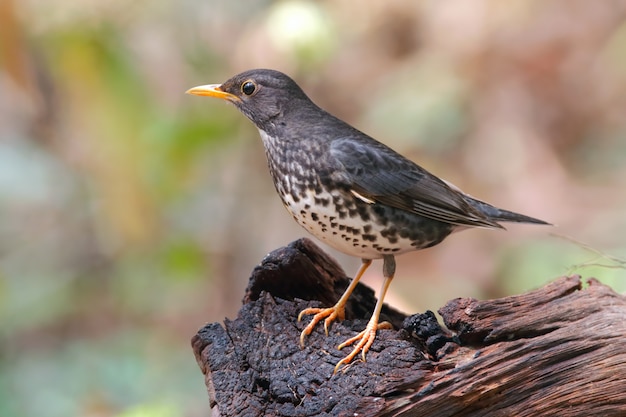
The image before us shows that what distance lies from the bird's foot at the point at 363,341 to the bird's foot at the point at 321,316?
18cm

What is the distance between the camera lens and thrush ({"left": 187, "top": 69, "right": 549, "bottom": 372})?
13.6ft

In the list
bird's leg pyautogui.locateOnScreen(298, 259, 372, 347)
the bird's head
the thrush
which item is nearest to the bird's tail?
the thrush

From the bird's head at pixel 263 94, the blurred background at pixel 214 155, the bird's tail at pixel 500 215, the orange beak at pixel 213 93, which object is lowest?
the bird's tail at pixel 500 215

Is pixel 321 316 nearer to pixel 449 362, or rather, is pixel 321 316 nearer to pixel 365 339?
pixel 365 339

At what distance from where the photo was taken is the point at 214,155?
706 centimetres

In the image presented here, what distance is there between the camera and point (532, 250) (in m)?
6.56

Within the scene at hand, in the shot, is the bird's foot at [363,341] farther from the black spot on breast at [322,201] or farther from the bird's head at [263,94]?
the bird's head at [263,94]

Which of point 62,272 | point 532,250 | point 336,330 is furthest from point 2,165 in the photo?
point 532,250

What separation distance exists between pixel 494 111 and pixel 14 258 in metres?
5.36

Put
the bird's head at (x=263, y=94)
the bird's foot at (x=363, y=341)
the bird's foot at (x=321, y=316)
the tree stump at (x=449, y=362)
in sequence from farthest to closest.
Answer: the bird's head at (x=263, y=94)
the bird's foot at (x=321, y=316)
the bird's foot at (x=363, y=341)
the tree stump at (x=449, y=362)

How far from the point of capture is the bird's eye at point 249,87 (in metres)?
4.72

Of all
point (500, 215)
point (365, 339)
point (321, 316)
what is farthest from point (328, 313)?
point (500, 215)

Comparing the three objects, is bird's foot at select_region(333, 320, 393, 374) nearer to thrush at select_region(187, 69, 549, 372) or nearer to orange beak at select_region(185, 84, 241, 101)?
thrush at select_region(187, 69, 549, 372)

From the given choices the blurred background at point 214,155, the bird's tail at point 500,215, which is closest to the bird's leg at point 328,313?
the blurred background at point 214,155
